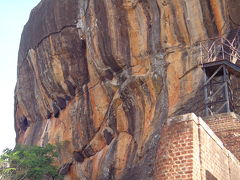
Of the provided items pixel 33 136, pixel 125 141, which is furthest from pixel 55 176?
pixel 33 136

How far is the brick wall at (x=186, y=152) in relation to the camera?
8.45 m

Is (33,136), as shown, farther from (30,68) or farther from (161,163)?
(161,163)

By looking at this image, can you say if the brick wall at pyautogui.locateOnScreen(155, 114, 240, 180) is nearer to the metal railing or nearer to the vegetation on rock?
the metal railing

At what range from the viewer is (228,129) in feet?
46.5

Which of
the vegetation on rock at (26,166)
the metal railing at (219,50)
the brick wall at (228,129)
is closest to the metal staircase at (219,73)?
the metal railing at (219,50)

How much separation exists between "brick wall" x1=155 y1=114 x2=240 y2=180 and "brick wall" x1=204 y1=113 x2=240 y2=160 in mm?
4369

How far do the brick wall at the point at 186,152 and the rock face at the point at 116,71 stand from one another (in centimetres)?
809

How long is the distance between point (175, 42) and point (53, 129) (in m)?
11.2

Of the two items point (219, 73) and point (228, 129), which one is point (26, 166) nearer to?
point (219, 73)

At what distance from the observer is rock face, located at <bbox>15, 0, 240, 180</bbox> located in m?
19.6

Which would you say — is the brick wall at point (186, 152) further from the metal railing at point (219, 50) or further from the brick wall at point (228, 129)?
the metal railing at point (219, 50)

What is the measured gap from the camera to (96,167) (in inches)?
901

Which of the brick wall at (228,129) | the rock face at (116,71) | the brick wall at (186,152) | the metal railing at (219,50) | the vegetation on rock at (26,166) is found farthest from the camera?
the vegetation on rock at (26,166)

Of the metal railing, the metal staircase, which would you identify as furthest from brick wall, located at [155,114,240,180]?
the metal railing
